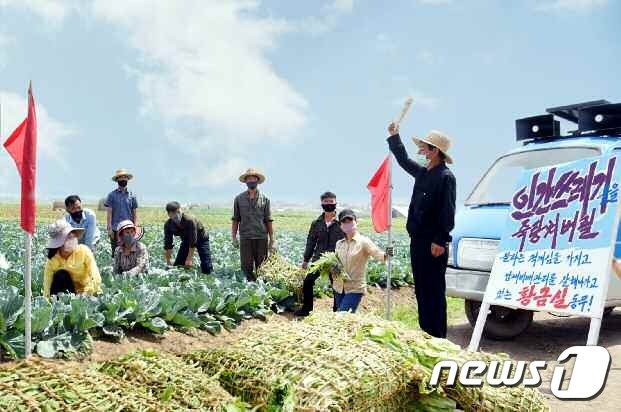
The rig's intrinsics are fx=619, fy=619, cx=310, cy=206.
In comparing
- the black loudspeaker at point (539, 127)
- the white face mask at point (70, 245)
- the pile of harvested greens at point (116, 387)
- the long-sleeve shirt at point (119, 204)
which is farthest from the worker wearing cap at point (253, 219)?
the pile of harvested greens at point (116, 387)

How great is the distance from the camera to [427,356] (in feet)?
14.8

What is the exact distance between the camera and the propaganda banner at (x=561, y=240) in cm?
575

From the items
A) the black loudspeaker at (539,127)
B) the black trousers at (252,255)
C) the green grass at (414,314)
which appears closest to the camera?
the black loudspeaker at (539,127)

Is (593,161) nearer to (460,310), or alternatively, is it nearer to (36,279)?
(460,310)

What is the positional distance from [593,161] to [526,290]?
1416 millimetres

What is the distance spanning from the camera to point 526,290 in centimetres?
618

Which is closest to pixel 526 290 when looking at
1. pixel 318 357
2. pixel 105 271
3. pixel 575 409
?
pixel 575 409

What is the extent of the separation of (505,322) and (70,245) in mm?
5758

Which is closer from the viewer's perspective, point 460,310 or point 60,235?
Result: point 60,235

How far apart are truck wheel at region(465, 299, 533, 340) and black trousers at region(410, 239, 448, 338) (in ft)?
6.50

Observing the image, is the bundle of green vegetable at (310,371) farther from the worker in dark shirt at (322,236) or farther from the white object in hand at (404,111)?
the worker in dark shirt at (322,236)

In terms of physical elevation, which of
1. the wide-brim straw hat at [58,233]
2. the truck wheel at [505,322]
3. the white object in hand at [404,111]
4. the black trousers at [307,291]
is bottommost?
the truck wheel at [505,322]

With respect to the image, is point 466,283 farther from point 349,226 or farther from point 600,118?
point 600,118

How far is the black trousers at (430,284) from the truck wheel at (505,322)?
1.98 m
